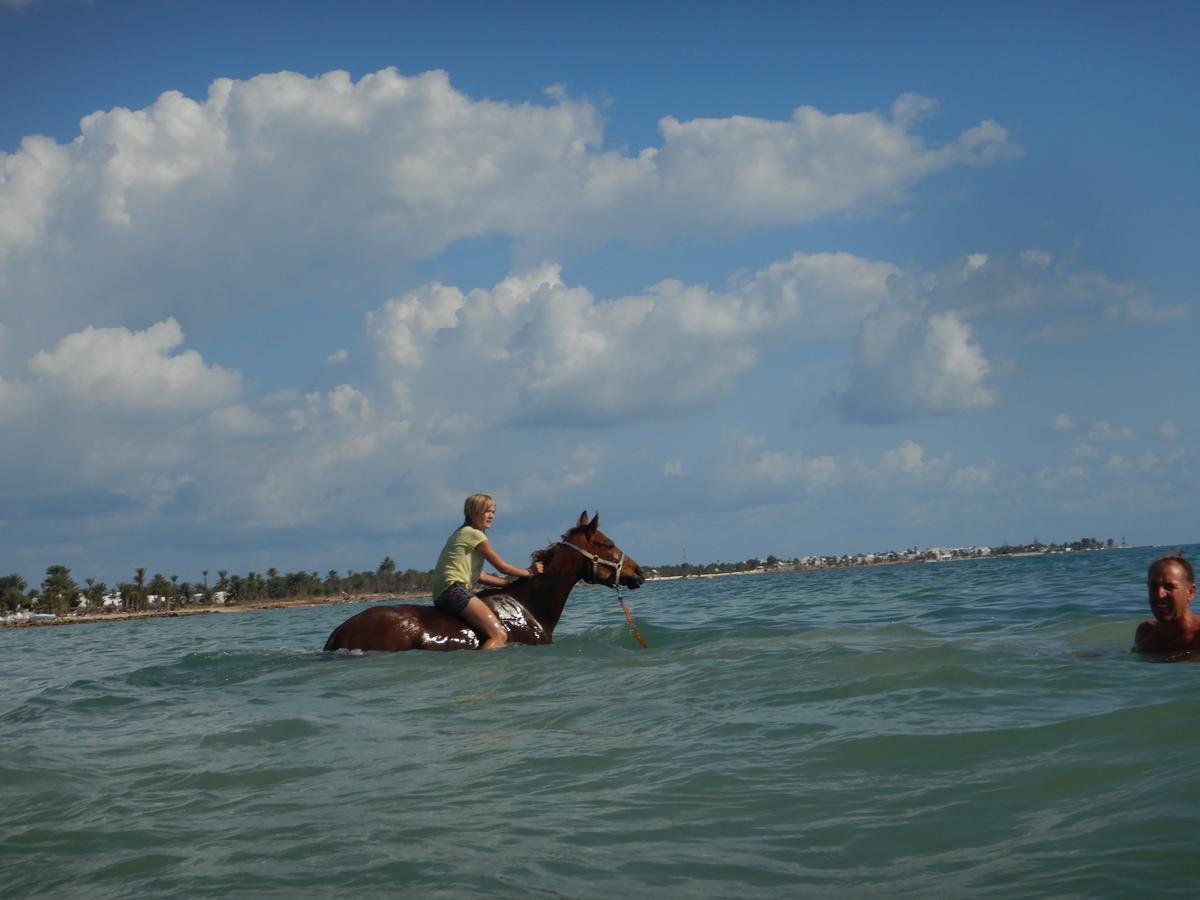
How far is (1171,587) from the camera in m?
8.42

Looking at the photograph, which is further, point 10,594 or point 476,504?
point 10,594

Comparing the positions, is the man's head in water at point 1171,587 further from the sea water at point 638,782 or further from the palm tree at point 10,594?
the palm tree at point 10,594

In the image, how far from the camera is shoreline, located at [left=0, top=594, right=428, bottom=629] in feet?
341

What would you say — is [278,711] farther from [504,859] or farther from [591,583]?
[591,583]

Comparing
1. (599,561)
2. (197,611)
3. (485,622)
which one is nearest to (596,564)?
(599,561)

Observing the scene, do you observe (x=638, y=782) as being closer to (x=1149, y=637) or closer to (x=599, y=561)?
(x=1149, y=637)

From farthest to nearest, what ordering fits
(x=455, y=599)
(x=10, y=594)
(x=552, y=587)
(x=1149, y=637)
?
1. (x=10, y=594)
2. (x=552, y=587)
3. (x=455, y=599)
4. (x=1149, y=637)

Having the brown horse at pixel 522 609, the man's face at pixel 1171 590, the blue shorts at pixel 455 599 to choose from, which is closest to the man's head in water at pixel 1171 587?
the man's face at pixel 1171 590

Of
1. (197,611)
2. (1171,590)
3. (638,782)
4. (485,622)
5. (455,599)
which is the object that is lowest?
(197,611)

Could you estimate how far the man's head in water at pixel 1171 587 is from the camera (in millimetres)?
8406

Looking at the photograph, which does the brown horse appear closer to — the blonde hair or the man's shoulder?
the blonde hair

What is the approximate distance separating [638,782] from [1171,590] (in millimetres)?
5530

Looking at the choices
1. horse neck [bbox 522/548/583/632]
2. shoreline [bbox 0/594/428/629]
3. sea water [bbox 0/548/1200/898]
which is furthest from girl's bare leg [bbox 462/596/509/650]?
shoreline [bbox 0/594/428/629]

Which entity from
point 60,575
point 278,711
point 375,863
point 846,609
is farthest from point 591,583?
point 60,575
